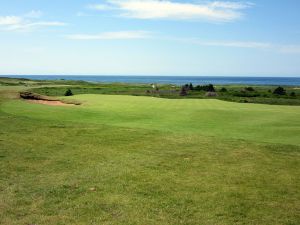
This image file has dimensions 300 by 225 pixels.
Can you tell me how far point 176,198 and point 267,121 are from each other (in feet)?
46.4

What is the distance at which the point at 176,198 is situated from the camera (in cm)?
938

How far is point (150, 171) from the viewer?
11805mm

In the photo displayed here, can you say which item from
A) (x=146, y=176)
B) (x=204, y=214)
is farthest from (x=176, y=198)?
(x=146, y=176)

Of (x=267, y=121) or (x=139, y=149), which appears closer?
(x=139, y=149)

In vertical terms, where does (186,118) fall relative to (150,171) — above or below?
above

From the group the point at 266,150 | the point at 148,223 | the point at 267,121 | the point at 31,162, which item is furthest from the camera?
the point at 267,121

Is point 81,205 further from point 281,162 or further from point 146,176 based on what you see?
point 281,162

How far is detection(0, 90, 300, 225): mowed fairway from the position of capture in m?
8.41

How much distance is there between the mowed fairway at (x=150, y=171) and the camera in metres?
8.41

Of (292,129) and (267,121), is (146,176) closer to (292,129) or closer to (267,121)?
(292,129)

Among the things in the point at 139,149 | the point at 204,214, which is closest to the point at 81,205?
the point at 204,214

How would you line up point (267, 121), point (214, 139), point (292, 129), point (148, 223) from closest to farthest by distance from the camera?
point (148, 223) < point (214, 139) < point (292, 129) < point (267, 121)

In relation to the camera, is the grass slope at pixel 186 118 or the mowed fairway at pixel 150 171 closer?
the mowed fairway at pixel 150 171

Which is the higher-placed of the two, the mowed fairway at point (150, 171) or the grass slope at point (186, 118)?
the grass slope at point (186, 118)
